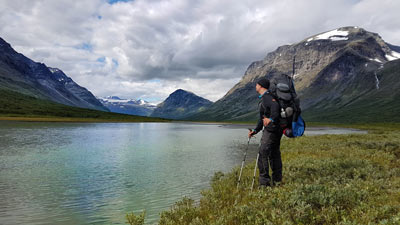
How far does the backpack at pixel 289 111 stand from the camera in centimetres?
912

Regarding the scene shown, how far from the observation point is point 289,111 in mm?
9133

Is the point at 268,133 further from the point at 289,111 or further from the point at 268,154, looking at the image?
the point at 289,111

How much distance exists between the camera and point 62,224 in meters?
9.02

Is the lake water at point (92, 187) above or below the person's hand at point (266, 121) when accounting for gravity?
below

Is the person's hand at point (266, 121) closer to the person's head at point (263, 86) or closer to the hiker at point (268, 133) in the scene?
the hiker at point (268, 133)

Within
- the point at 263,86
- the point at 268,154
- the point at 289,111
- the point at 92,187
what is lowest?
the point at 92,187

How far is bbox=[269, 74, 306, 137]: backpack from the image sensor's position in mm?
9117

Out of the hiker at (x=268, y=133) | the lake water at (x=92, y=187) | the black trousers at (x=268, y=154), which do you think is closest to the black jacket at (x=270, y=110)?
the hiker at (x=268, y=133)

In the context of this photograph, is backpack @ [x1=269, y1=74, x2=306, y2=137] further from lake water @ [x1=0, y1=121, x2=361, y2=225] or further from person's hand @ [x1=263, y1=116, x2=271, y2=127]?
lake water @ [x1=0, y1=121, x2=361, y2=225]

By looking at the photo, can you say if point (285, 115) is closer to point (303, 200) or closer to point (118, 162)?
point (303, 200)

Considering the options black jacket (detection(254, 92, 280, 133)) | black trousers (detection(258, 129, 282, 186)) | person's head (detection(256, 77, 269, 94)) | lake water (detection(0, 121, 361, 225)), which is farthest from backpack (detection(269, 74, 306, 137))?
lake water (detection(0, 121, 361, 225))

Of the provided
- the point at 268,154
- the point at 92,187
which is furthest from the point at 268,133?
the point at 92,187

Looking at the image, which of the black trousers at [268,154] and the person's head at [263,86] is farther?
the person's head at [263,86]

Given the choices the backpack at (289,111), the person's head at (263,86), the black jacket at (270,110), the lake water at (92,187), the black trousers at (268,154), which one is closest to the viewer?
the backpack at (289,111)
